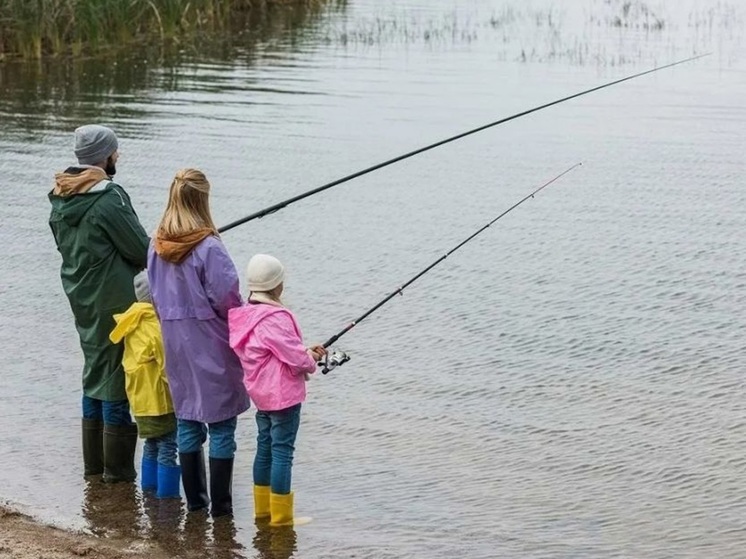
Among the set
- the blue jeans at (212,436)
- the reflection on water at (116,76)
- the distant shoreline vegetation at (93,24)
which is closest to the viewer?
the blue jeans at (212,436)

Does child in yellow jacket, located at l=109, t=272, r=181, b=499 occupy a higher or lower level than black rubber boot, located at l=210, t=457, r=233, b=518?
higher

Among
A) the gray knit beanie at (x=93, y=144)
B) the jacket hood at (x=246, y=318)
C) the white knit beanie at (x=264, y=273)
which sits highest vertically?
the gray knit beanie at (x=93, y=144)

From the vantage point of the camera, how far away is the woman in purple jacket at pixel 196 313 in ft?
16.2

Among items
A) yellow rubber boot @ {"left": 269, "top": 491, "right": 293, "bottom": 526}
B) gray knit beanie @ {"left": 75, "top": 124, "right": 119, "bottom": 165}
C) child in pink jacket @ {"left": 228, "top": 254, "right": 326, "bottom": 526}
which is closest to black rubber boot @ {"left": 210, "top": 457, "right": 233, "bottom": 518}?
yellow rubber boot @ {"left": 269, "top": 491, "right": 293, "bottom": 526}

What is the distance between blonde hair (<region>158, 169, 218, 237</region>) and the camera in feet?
16.1

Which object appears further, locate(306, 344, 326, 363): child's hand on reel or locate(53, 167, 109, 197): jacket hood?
locate(53, 167, 109, 197): jacket hood

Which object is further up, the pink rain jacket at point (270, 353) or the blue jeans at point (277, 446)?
the pink rain jacket at point (270, 353)

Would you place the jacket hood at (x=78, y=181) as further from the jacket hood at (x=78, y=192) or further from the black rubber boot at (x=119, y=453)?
the black rubber boot at (x=119, y=453)

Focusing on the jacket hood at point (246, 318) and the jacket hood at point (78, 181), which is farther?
the jacket hood at point (78, 181)

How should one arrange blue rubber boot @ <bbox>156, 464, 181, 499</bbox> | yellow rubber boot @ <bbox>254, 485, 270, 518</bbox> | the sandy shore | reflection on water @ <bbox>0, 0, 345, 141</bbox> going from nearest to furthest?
the sandy shore < yellow rubber boot @ <bbox>254, 485, 270, 518</bbox> < blue rubber boot @ <bbox>156, 464, 181, 499</bbox> < reflection on water @ <bbox>0, 0, 345, 141</bbox>

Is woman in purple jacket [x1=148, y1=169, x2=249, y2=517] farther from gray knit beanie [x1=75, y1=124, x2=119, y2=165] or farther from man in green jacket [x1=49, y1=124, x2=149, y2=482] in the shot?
gray knit beanie [x1=75, y1=124, x2=119, y2=165]

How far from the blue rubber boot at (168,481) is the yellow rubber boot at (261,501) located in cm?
33

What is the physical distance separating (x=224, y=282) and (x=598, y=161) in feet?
27.0

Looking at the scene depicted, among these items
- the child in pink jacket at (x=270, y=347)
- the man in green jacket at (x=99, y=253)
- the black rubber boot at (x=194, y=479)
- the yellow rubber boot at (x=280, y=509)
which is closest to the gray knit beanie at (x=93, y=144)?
the man in green jacket at (x=99, y=253)
